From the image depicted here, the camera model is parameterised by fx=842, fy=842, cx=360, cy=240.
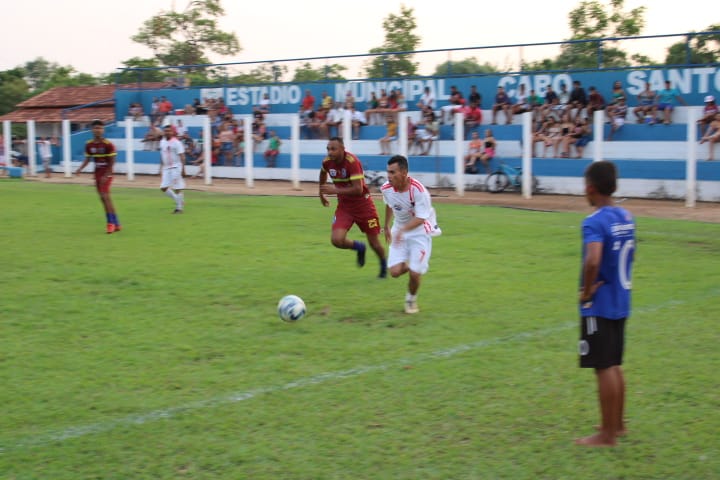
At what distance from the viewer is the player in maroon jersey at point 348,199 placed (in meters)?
10.7

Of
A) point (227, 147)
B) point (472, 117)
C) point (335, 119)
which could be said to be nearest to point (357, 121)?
point (335, 119)

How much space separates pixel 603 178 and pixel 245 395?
2.87 metres

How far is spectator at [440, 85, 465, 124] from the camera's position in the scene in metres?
27.6

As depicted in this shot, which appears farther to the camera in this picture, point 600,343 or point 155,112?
point 155,112

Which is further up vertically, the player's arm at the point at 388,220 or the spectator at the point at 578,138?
the spectator at the point at 578,138

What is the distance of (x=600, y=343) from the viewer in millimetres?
4965

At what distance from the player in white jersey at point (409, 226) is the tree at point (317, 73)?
76.8 ft

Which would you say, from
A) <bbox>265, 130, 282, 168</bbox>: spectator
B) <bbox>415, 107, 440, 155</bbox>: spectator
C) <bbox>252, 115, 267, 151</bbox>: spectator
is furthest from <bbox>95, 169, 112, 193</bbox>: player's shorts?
<bbox>252, 115, 267, 151</bbox>: spectator

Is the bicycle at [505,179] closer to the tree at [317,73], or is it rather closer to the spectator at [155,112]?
the tree at [317,73]

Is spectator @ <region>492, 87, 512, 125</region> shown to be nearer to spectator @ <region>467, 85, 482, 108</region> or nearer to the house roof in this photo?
spectator @ <region>467, 85, 482, 108</region>

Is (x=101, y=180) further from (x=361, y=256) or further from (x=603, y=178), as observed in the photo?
(x=603, y=178)

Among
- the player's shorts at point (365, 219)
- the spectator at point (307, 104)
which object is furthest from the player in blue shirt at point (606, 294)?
the spectator at point (307, 104)

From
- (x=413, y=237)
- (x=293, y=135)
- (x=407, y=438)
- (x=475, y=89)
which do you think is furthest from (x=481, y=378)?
(x=475, y=89)

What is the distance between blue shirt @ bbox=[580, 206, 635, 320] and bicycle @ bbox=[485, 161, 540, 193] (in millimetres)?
19595
